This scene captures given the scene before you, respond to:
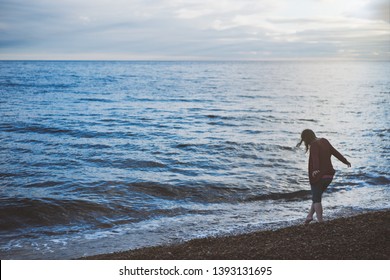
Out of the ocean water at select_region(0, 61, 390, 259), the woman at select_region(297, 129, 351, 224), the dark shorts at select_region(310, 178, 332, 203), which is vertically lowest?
the ocean water at select_region(0, 61, 390, 259)

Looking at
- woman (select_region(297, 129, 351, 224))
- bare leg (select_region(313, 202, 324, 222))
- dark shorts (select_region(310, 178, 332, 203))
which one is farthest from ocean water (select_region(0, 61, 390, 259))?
woman (select_region(297, 129, 351, 224))

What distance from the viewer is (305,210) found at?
33.4 ft

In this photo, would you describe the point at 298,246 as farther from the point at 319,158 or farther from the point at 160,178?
the point at 160,178

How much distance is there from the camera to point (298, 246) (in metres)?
6.14

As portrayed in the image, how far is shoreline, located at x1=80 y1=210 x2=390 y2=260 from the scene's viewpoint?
5773 millimetres

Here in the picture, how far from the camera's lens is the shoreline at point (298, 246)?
577cm

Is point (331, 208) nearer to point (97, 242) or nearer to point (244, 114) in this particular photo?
point (97, 242)

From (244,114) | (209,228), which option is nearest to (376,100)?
(244,114)

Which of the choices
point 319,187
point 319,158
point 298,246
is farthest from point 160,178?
point 298,246

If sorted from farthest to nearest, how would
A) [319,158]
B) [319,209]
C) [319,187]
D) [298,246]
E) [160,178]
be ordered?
[160,178], [319,209], [319,187], [319,158], [298,246]

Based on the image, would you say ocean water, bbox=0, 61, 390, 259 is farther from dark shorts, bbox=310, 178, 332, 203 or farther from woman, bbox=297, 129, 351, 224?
woman, bbox=297, 129, 351, 224

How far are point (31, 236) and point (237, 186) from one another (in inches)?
236

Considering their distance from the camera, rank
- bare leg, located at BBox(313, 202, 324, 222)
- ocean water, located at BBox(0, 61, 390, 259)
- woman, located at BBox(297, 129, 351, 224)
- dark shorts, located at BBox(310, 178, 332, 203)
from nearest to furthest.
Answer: woman, located at BBox(297, 129, 351, 224)
dark shorts, located at BBox(310, 178, 332, 203)
bare leg, located at BBox(313, 202, 324, 222)
ocean water, located at BBox(0, 61, 390, 259)

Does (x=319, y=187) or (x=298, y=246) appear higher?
(x=319, y=187)
